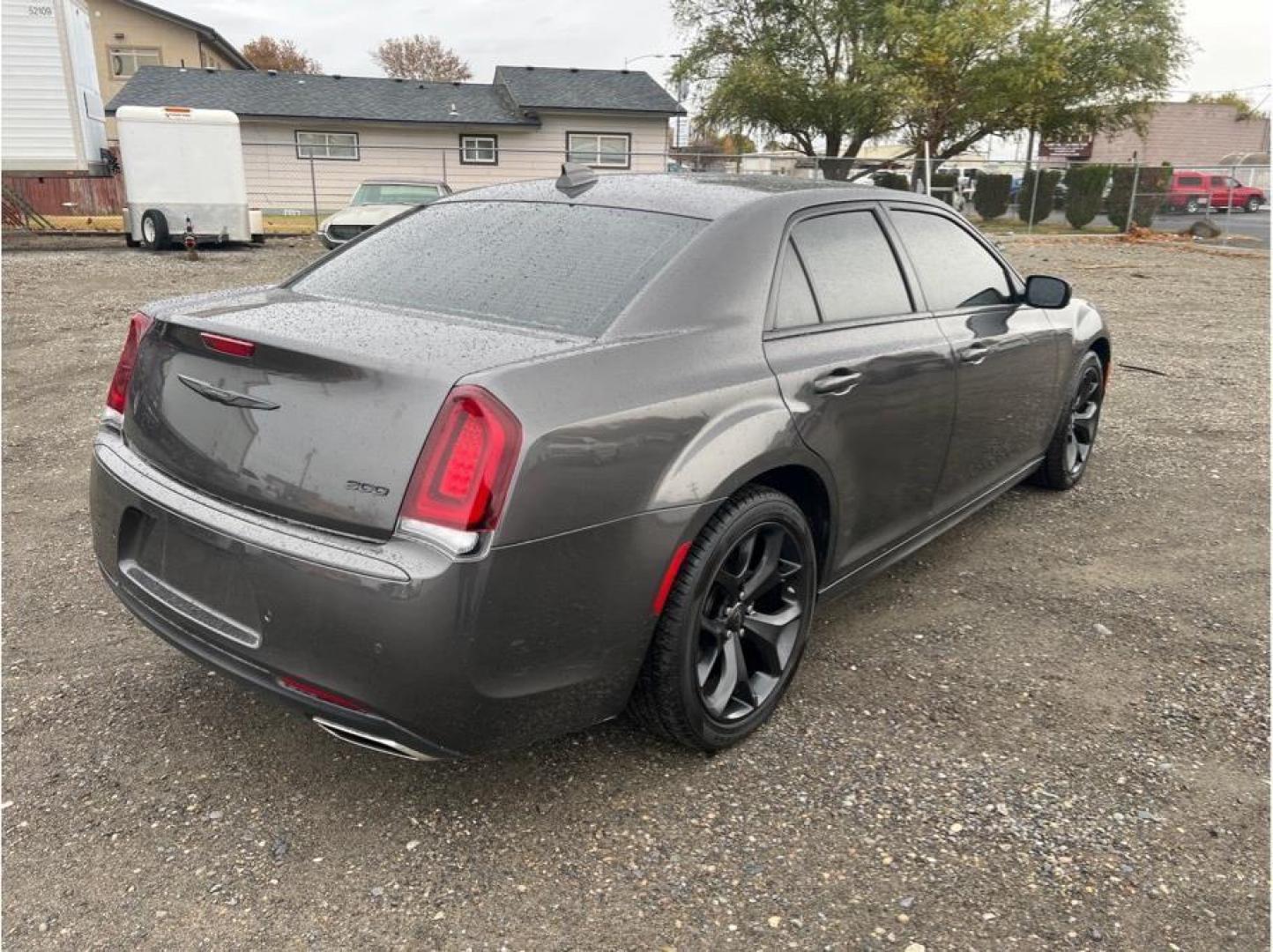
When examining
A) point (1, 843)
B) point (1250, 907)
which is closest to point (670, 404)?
point (1250, 907)

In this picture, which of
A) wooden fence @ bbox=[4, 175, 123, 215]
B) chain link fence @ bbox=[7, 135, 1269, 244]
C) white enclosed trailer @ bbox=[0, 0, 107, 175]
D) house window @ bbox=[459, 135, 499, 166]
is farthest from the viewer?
house window @ bbox=[459, 135, 499, 166]

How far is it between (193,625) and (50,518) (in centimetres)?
265

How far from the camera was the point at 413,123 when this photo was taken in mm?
29172

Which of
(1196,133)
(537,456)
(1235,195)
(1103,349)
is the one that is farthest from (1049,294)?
(1196,133)

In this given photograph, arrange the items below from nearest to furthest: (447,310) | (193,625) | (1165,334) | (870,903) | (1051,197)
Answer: (870,903) → (193,625) → (447,310) → (1165,334) → (1051,197)

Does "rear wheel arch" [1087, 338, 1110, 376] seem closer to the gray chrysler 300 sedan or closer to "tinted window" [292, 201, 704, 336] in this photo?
the gray chrysler 300 sedan

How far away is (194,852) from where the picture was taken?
231 centimetres

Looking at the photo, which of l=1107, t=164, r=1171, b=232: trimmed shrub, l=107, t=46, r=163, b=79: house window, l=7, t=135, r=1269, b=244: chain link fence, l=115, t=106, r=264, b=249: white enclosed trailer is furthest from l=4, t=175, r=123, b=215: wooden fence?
l=1107, t=164, r=1171, b=232: trimmed shrub

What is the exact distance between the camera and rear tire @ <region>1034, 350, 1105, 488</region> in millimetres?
4816

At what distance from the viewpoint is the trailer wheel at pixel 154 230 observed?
18.3m

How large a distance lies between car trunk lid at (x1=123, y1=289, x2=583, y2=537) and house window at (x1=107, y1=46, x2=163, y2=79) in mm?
41255

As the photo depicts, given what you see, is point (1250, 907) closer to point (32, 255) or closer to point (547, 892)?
point (547, 892)

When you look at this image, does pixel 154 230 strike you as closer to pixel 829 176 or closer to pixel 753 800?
pixel 829 176

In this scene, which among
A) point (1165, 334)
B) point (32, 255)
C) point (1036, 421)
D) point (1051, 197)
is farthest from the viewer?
point (1051, 197)
